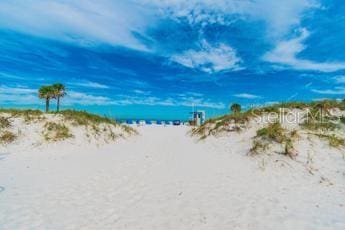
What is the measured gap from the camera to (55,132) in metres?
17.1

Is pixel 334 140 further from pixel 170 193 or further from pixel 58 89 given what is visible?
pixel 58 89

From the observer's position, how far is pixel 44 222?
5.59 meters

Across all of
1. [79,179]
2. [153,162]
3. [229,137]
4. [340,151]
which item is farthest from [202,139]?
[79,179]

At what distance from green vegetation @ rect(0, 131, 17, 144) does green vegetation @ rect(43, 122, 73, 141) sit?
1531 millimetres

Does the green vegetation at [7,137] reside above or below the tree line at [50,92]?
below

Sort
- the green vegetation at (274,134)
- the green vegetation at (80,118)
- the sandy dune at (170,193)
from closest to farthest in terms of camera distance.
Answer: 1. the sandy dune at (170,193)
2. the green vegetation at (274,134)
3. the green vegetation at (80,118)

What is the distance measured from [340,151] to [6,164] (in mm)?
12605

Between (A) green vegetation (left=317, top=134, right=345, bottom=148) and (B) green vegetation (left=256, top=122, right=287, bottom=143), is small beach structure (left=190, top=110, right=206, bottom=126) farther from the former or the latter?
(A) green vegetation (left=317, top=134, right=345, bottom=148)

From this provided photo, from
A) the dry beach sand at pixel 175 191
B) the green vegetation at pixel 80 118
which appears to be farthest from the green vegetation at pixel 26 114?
the dry beach sand at pixel 175 191

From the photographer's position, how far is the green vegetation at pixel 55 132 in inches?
652

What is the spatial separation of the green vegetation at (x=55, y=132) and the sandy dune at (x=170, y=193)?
3245 millimetres

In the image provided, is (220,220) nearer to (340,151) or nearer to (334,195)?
(334,195)

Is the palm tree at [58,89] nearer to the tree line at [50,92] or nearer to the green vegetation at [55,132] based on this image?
the tree line at [50,92]

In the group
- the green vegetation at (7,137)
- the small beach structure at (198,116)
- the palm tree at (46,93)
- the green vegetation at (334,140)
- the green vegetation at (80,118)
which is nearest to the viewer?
the green vegetation at (334,140)
